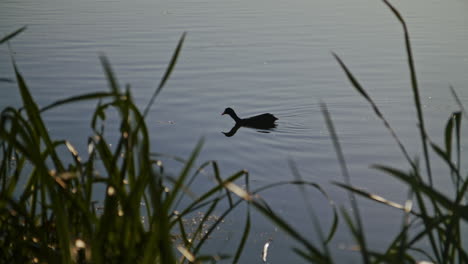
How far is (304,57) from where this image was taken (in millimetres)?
13352

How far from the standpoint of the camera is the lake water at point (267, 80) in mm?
6731

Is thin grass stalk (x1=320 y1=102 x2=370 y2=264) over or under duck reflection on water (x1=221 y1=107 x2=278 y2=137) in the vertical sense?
over

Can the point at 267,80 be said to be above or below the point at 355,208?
below

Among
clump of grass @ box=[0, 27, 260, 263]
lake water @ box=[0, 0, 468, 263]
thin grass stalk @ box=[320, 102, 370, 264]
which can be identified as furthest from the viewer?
lake water @ box=[0, 0, 468, 263]

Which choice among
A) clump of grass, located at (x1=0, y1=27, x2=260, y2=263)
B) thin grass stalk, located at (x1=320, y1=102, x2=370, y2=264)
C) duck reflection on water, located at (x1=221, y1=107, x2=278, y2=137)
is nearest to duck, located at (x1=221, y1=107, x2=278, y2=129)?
duck reflection on water, located at (x1=221, y1=107, x2=278, y2=137)

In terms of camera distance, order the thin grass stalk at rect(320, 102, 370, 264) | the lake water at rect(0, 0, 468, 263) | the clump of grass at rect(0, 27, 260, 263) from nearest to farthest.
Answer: the thin grass stalk at rect(320, 102, 370, 264) → the clump of grass at rect(0, 27, 260, 263) → the lake water at rect(0, 0, 468, 263)

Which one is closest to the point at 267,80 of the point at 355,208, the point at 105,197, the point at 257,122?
the point at 257,122

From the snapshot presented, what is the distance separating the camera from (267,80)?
11.3 meters

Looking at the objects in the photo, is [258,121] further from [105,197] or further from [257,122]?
[105,197]

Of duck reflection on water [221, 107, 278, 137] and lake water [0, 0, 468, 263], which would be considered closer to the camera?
lake water [0, 0, 468, 263]

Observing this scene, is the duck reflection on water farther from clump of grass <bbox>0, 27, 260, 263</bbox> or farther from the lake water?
clump of grass <bbox>0, 27, 260, 263</bbox>

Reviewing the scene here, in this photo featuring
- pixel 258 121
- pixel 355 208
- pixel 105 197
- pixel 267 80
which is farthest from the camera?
pixel 267 80

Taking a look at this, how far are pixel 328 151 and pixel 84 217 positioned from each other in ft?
19.1

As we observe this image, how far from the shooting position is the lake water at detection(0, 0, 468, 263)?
6.73 meters
